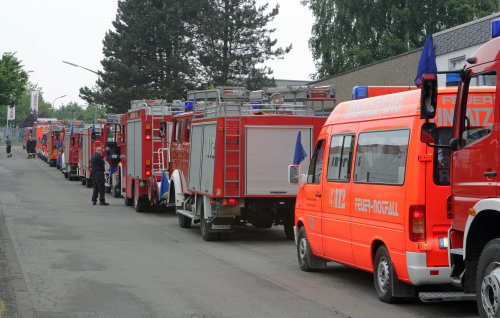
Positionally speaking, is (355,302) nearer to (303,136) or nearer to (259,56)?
(303,136)

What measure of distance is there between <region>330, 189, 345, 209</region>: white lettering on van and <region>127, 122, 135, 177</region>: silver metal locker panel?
1294cm

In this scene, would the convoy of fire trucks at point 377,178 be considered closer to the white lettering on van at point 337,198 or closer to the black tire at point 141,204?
the white lettering on van at point 337,198

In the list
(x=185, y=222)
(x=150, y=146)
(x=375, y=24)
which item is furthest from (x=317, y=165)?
(x=375, y=24)

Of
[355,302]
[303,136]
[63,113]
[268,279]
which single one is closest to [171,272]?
[268,279]

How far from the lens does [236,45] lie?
182 feet

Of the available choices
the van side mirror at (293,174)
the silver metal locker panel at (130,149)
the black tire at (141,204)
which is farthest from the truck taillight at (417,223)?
the silver metal locker panel at (130,149)

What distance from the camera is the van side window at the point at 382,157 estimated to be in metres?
8.32

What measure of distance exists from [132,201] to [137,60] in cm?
3466

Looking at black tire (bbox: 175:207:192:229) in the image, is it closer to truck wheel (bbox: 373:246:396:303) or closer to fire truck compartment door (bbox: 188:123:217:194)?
fire truck compartment door (bbox: 188:123:217:194)

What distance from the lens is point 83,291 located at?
9422 millimetres

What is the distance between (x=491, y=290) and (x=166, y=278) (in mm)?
4968

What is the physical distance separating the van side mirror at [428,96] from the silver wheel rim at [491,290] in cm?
156

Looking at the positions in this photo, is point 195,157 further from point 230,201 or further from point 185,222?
point 185,222

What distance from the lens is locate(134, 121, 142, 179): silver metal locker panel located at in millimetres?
21219
